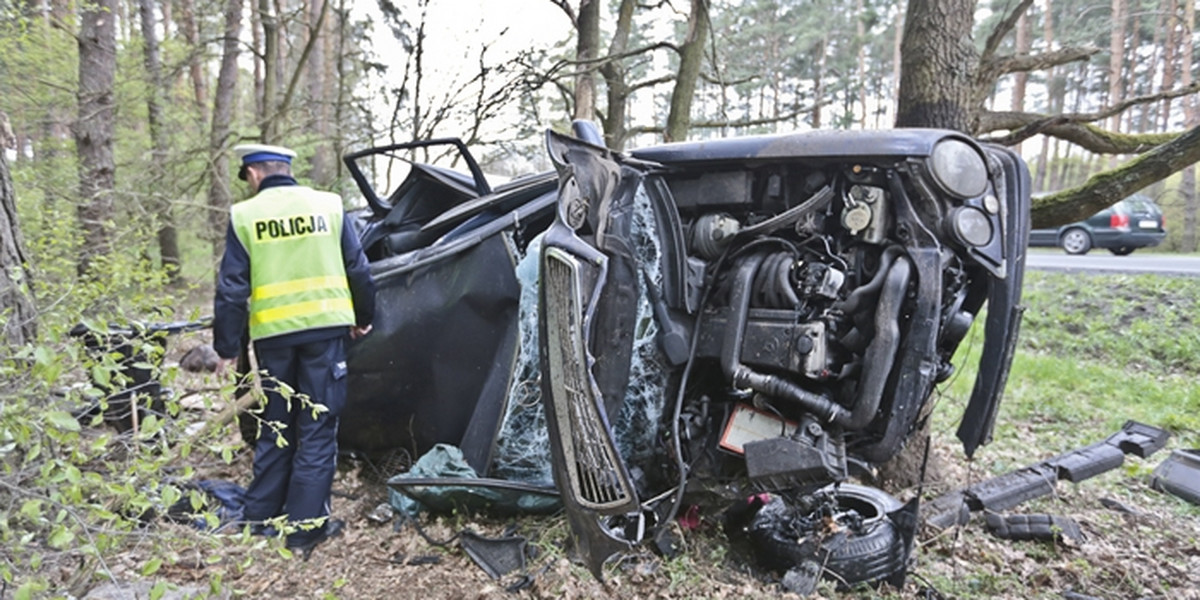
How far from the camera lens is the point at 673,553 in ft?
9.31

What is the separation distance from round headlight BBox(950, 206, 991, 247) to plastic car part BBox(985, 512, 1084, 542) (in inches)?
59.5

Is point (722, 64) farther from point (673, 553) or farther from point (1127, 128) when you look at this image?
point (1127, 128)

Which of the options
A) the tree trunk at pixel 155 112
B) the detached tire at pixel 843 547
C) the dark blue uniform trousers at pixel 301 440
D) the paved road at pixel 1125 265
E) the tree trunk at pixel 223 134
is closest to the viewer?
the detached tire at pixel 843 547

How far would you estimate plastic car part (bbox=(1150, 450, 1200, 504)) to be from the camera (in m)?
3.49

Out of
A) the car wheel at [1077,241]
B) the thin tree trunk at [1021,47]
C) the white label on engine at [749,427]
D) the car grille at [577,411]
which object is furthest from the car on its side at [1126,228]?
the car grille at [577,411]

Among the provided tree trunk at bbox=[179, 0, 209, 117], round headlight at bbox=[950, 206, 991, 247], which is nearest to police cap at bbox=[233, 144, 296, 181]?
round headlight at bbox=[950, 206, 991, 247]

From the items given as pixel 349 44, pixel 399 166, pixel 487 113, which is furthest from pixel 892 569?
pixel 349 44

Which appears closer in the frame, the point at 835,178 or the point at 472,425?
the point at 835,178

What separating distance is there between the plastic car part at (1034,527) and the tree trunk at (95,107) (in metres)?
6.76

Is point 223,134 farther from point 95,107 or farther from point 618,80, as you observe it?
point 618,80

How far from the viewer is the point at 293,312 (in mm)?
3086

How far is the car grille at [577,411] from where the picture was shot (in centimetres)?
228

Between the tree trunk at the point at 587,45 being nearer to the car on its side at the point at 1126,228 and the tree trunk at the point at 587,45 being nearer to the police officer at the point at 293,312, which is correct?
the police officer at the point at 293,312

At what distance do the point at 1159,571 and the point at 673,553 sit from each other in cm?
195
